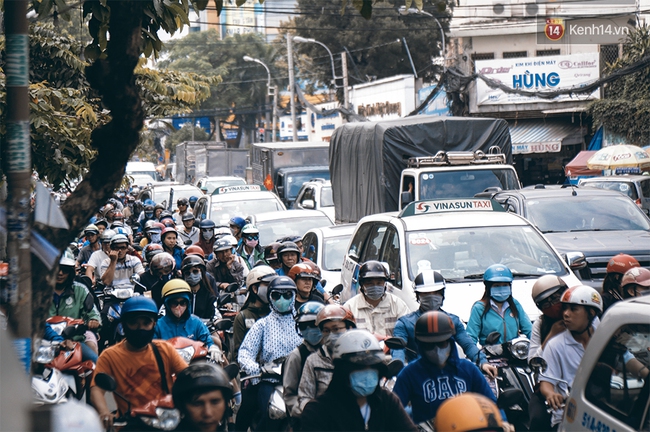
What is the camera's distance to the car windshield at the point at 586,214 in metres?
12.6

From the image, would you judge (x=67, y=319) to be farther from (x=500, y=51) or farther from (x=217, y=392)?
(x=500, y=51)

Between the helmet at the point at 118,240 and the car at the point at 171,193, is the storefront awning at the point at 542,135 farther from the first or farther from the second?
the helmet at the point at 118,240

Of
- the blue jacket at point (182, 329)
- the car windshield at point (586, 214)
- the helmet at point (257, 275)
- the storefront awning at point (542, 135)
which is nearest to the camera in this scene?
the blue jacket at point (182, 329)

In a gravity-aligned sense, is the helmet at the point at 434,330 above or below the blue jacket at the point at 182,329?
above

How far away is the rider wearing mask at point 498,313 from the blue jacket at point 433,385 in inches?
70.3

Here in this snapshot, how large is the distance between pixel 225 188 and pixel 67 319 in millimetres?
12330

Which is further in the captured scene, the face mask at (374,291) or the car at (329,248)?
the car at (329,248)

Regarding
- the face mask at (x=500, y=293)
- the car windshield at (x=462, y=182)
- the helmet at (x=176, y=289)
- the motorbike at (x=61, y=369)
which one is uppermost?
the car windshield at (x=462, y=182)

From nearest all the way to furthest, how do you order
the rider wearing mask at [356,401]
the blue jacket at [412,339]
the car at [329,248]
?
1. the rider wearing mask at [356,401]
2. the blue jacket at [412,339]
3. the car at [329,248]

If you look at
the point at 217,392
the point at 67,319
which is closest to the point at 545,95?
the point at 67,319

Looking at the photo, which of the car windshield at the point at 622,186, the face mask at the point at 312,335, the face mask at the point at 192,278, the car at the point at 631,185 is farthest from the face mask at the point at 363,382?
the car windshield at the point at 622,186

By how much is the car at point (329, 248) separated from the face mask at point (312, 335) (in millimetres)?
5690

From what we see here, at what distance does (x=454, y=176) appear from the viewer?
50.0ft

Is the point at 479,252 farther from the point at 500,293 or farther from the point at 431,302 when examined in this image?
the point at 431,302
